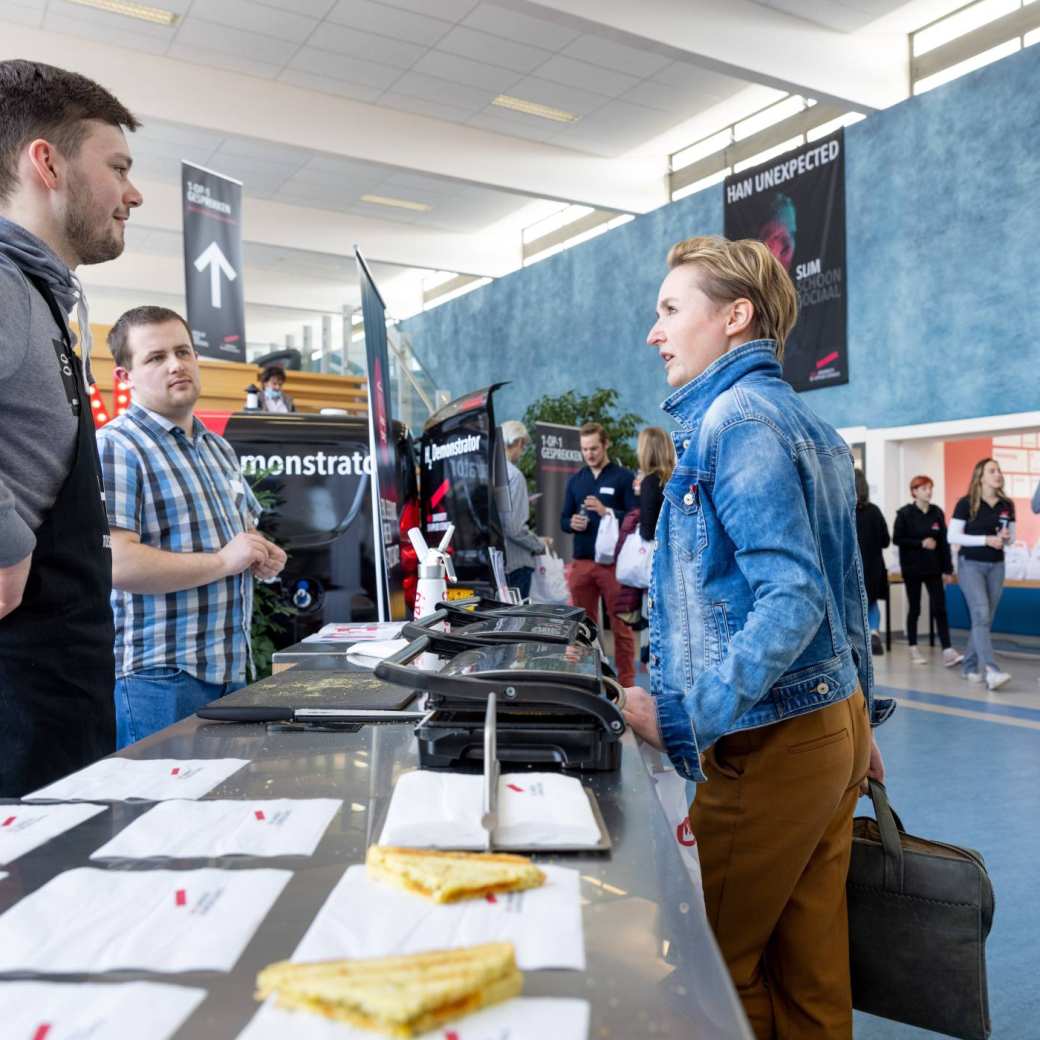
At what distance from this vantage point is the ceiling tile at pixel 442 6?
7.61 metres

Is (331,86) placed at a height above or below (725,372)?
above

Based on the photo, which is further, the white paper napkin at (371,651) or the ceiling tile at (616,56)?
the ceiling tile at (616,56)

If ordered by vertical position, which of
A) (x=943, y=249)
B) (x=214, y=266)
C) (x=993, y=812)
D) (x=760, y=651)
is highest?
(x=943, y=249)

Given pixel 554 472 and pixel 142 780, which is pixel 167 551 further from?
pixel 554 472

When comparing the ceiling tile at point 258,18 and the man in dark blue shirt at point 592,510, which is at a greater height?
the ceiling tile at point 258,18

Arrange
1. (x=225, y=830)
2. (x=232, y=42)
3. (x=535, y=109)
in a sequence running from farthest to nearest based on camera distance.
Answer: (x=535, y=109), (x=232, y=42), (x=225, y=830)

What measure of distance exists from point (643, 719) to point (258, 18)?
823 cm

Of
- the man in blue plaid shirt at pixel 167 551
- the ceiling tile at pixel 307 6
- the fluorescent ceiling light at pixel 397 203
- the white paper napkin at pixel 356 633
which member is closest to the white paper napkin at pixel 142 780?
the man in blue plaid shirt at pixel 167 551

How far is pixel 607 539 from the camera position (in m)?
6.17

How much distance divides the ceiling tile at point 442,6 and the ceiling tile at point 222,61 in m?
1.60

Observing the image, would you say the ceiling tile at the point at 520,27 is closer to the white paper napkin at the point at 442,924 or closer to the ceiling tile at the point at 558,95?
the ceiling tile at the point at 558,95

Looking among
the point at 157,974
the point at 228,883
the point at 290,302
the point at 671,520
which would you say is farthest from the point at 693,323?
the point at 290,302

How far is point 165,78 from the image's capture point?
8.38m

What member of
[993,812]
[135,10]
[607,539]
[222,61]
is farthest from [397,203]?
[993,812]
